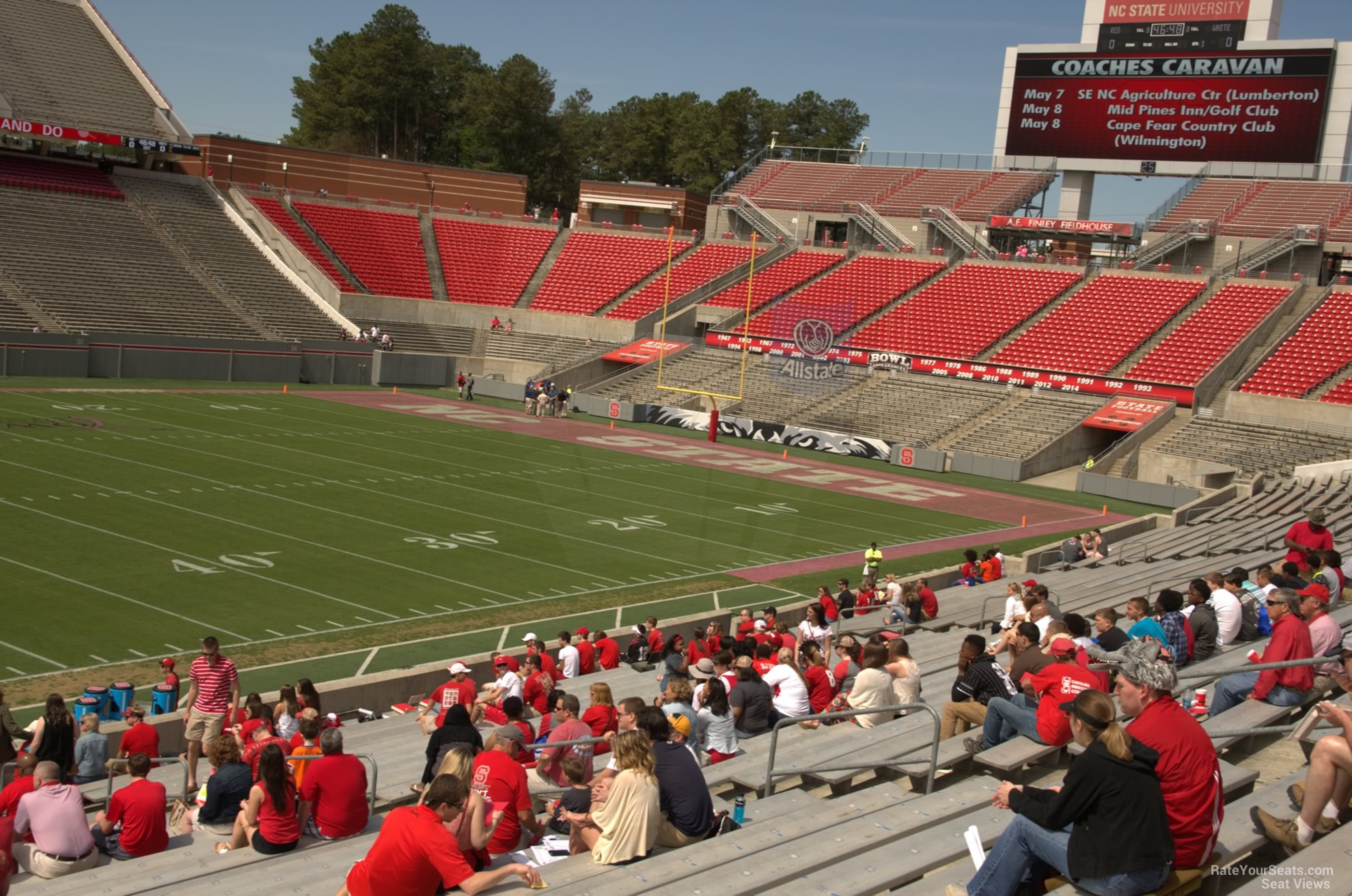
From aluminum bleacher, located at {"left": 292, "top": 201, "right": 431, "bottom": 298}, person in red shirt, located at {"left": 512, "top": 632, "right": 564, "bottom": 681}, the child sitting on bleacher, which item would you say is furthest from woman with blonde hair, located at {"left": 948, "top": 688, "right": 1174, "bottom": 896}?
aluminum bleacher, located at {"left": 292, "top": 201, "right": 431, "bottom": 298}

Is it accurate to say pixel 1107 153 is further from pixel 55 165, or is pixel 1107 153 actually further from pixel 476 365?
pixel 55 165

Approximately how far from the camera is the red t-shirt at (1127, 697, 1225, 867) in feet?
19.4

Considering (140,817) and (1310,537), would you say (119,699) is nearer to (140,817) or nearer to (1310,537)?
(140,817)

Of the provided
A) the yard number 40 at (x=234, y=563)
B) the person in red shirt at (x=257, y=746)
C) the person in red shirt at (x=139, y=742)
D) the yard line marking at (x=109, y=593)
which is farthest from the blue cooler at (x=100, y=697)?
the yard number 40 at (x=234, y=563)

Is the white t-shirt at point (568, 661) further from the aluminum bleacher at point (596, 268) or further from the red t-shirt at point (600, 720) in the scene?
the aluminum bleacher at point (596, 268)

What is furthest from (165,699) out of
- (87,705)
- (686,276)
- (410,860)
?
(686,276)

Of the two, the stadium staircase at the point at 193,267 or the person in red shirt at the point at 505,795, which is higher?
the stadium staircase at the point at 193,267

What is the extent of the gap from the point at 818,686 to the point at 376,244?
52.7 meters

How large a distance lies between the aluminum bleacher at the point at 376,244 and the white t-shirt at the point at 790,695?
48.9 meters

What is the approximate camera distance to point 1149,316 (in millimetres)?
47562

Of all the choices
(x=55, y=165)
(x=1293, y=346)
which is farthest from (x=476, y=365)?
(x=1293, y=346)

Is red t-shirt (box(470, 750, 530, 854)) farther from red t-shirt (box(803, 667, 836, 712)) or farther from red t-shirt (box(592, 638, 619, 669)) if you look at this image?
red t-shirt (box(592, 638, 619, 669))

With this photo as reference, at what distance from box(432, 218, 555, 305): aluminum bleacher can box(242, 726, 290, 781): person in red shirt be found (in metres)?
49.7

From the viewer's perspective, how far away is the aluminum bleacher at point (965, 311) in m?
49.0
